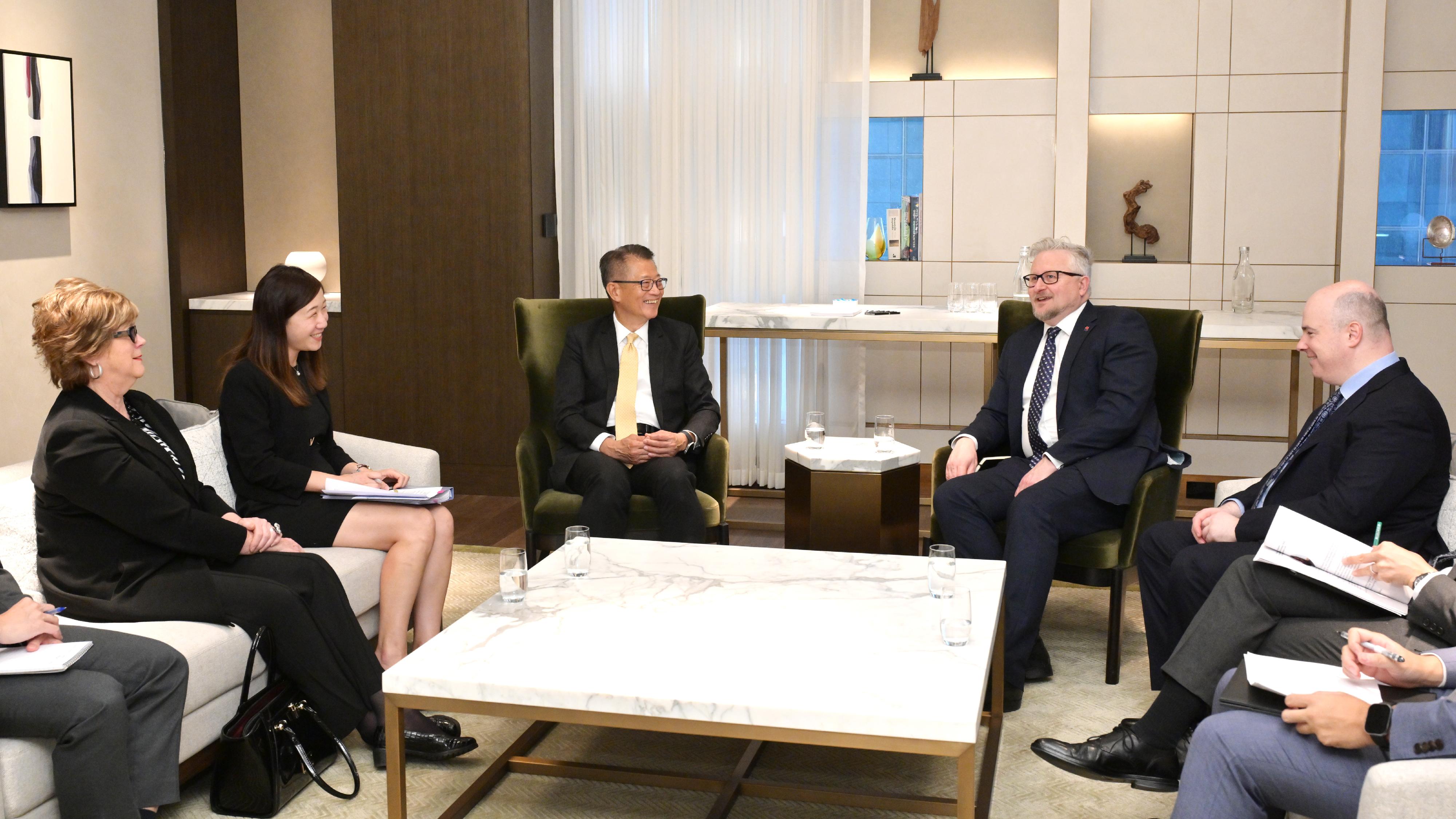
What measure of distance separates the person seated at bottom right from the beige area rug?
0.63m

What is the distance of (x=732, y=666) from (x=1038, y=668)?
1.44 metres

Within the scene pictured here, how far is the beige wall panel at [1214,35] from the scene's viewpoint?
5.64 m

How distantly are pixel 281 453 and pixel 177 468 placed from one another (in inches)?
20.5

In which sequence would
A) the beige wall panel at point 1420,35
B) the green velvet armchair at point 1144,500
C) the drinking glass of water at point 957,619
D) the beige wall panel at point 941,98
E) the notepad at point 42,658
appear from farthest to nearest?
the beige wall panel at point 941,98
the beige wall panel at point 1420,35
the green velvet armchair at point 1144,500
the drinking glass of water at point 957,619
the notepad at point 42,658

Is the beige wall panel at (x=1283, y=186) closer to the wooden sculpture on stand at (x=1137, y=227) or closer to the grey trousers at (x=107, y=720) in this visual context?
the wooden sculpture on stand at (x=1137, y=227)

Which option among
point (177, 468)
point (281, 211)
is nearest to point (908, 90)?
point (281, 211)

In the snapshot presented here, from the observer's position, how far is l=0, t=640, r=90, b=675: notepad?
2.29m

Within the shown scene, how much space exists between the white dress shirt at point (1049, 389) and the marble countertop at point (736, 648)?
0.81 m

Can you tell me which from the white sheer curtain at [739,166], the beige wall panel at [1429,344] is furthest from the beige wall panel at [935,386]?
the beige wall panel at [1429,344]

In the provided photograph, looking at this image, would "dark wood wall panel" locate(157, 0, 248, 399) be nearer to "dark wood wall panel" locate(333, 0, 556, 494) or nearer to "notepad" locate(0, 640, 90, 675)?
"dark wood wall panel" locate(333, 0, 556, 494)

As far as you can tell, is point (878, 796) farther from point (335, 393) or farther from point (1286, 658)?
point (335, 393)

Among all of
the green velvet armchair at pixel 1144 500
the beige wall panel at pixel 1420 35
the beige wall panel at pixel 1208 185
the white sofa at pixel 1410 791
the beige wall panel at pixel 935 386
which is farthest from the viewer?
the beige wall panel at pixel 935 386

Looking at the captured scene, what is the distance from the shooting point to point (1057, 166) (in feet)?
19.0

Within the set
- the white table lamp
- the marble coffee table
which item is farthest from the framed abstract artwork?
the marble coffee table
